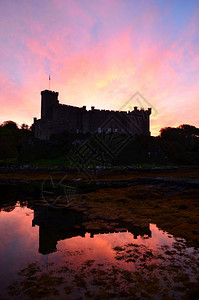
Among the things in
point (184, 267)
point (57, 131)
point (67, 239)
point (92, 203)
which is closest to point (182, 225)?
point (184, 267)

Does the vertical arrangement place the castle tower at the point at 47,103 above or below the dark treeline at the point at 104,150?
above

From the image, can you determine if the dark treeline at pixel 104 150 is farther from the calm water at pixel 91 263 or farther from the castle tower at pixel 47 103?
the calm water at pixel 91 263

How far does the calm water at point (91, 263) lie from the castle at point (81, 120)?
50.9 metres

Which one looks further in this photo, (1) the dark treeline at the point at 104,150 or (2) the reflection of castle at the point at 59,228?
(1) the dark treeline at the point at 104,150

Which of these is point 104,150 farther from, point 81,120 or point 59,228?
point 59,228

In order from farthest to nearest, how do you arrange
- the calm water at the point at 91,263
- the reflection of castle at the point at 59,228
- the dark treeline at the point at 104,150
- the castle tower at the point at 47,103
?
the castle tower at the point at 47,103 → the dark treeline at the point at 104,150 → the reflection of castle at the point at 59,228 → the calm water at the point at 91,263

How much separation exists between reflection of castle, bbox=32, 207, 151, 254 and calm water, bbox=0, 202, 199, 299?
0.14 feet

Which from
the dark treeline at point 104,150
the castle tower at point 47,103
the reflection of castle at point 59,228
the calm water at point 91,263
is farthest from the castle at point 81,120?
the calm water at point 91,263

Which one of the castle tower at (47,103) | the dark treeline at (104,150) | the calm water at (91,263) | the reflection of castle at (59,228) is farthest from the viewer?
the castle tower at (47,103)

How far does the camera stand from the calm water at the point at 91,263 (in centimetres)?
→ 591

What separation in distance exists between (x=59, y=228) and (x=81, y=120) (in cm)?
5602

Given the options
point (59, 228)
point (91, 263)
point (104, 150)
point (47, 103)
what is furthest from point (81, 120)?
point (91, 263)

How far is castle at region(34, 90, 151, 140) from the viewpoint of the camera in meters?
60.8

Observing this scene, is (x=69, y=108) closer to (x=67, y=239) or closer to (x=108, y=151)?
(x=108, y=151)
